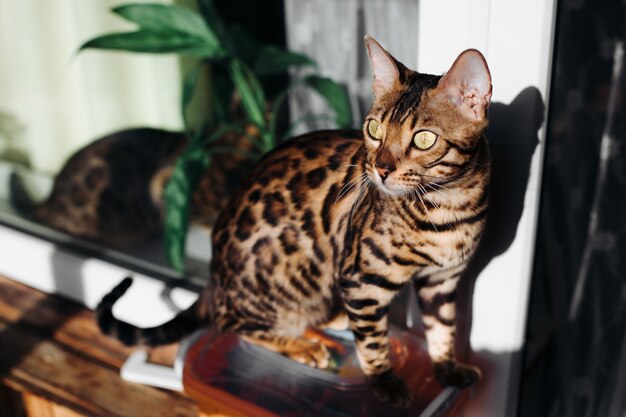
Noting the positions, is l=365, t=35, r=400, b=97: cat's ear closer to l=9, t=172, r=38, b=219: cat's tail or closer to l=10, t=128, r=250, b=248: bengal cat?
l=10, t=128, r=250, b=248: bengal cat

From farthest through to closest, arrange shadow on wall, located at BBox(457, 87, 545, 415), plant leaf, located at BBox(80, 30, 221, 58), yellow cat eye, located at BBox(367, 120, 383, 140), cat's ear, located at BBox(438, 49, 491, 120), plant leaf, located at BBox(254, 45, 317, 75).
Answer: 1. plant leaf, located at BBox(254, 45, 317, 75)
2. plant leaf, located at BBox(80, 30, 221, 58)
3. shadow on wall, located at BBox(457, 87, 545, 415)
4. yellow cat eye, located at BBox(367, 120, 383, 140)
5. cat's ear, located at BBox(438, 49, 491, 120)

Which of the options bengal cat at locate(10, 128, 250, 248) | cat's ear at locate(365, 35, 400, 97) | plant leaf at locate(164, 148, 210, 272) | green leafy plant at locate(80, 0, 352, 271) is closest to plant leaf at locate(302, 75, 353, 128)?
green leafy plant at locate(80, 0, 352, 271)

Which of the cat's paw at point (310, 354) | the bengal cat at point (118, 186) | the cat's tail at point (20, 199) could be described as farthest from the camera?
the cat's tail at point (20, 199)

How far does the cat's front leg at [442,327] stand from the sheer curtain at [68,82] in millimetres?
1150

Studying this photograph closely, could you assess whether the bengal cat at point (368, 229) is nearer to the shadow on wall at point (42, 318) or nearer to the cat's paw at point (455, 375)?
the cat's paw at point (455, 375)

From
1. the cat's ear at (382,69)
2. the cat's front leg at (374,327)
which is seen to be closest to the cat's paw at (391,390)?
the cat's front leg at (374,327)

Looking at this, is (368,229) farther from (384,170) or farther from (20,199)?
(20,199)

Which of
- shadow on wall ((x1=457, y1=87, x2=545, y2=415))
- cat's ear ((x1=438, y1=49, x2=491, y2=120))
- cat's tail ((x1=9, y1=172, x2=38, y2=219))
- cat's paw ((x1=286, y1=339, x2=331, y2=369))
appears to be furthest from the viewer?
cat's tail ((x1=9, y1=172, x2=38, y2=219))

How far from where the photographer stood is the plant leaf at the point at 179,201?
140 cm

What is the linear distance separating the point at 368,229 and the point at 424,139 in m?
0.17

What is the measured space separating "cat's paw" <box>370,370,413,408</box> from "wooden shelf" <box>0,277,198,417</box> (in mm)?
477

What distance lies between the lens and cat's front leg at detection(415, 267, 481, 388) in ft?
3.27

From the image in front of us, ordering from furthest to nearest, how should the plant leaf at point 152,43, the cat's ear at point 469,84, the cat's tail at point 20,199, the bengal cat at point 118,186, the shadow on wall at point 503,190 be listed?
the cat's tail at point 20,199 → the bengal cat at point 118,186 → the plant leaf at point 152,43 → the shadow on wall at point 503,190 → the cat's ear at point 469,84

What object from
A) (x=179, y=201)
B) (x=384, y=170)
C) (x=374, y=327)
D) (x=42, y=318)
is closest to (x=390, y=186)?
(x=384, y=170)
